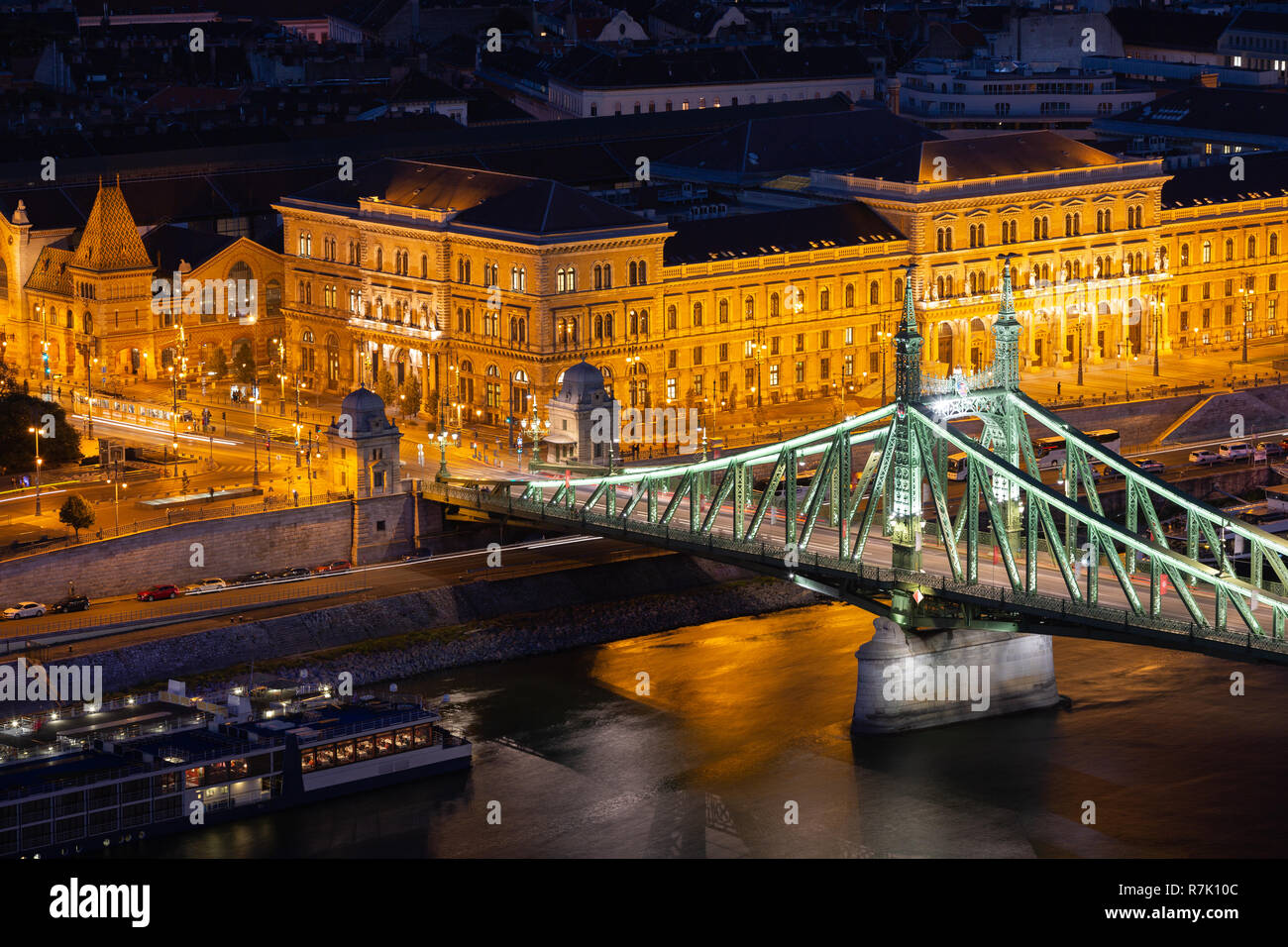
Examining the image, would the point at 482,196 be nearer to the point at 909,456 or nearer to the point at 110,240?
the point at 110,240

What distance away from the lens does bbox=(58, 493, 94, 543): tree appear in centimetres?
12506

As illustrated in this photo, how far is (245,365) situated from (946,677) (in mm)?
53209

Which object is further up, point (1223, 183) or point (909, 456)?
point (1223, 183)

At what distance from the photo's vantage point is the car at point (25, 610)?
120188 millimetres

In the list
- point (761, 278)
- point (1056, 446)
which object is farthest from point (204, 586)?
point (1056, 446)

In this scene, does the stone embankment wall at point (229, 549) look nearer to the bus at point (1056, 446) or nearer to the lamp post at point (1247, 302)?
the bus at point (1056, 446)

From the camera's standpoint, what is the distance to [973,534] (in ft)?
364

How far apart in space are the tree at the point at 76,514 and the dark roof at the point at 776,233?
118 ft

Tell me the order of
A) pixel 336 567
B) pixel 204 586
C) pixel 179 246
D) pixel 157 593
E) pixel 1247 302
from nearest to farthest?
pixel 157 593, pixel 204 586, pixel 336 567, pixel 179 246, pixel 1247 302

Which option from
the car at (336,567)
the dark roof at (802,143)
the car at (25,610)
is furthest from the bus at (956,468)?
the car at (25,610)

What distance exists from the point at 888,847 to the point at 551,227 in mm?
53483

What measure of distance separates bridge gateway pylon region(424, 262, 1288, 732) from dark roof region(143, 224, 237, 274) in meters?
44.1

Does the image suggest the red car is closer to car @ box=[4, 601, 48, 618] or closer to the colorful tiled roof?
car @ box=[4, 601, 48, 618]

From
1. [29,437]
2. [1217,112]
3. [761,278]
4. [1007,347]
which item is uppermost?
[1007,347]
